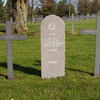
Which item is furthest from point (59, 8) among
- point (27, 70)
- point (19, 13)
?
point (27, 70)

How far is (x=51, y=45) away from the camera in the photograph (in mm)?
6133

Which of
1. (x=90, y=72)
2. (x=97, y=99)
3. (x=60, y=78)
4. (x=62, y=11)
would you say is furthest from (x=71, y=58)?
(x=62, y=11)

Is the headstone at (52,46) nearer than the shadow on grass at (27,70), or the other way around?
the headstone at (52,46)

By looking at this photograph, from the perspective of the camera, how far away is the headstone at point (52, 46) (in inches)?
236

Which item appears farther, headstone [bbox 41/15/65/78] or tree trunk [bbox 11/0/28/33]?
tree trunk [bbox 11/0/28/33]

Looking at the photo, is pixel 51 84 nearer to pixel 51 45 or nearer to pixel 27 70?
pixel 51 45

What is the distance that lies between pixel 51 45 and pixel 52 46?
40 millimetres

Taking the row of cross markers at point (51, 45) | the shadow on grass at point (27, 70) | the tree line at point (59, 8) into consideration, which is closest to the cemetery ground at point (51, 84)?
the shadow on grass at point (27, 70)

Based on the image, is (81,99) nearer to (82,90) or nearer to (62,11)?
(82,90)

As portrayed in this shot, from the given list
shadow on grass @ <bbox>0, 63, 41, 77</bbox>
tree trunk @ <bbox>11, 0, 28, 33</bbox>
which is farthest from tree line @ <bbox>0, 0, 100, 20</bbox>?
shadow on grass @ <bbox>0, 63, 41, 77</bbox>

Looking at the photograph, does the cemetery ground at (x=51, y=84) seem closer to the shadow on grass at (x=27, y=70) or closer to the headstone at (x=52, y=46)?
the shadow on grass at (x=27, y=70)

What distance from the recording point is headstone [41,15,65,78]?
19.7 ft

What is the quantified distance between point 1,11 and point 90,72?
2358 inches

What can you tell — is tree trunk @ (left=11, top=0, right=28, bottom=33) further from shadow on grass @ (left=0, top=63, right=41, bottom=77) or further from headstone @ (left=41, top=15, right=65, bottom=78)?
headstone @ (left=41, top=15, right=65, bottom=78)
